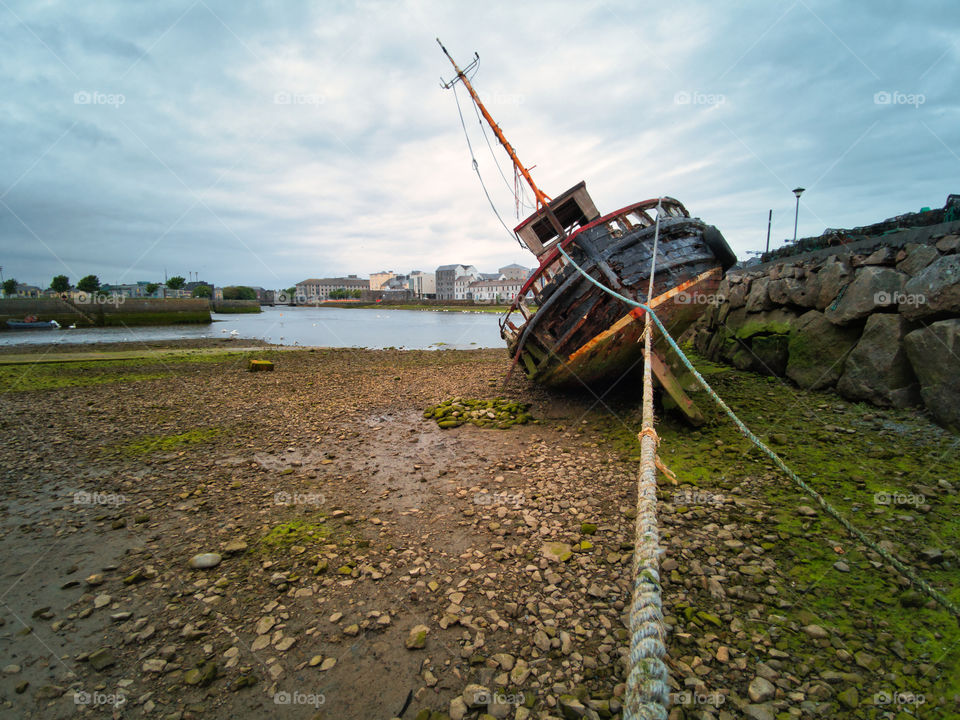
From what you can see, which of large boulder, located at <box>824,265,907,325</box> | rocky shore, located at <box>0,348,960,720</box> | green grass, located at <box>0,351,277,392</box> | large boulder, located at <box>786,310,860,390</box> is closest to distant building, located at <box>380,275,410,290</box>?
green grass, located at <box>0,351,277,392</box>

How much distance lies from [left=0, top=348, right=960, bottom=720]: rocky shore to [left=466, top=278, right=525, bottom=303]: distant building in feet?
381

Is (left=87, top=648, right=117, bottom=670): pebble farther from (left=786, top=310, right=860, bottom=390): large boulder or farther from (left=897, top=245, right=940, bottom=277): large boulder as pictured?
(left=897, top=245, right=940, bottom=277): large boulder

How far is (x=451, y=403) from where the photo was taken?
11.7 meters

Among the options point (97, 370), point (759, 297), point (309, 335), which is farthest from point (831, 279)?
point (309, 335)

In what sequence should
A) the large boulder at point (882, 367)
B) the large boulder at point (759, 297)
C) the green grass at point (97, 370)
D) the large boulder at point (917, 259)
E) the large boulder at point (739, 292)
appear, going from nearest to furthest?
the large boulder at point (882, 367), the large boulder at point (917, 259), the large boulder at point (759, 297), the green grass at point (97, 370), the large boulder at point (739, 292)

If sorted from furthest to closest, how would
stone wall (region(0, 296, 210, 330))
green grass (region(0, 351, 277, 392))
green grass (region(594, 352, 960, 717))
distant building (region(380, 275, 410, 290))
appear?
distant building (region(380, 275, 410, 290)) → stone wall (region(0, 296, 210, 330)) → green grass (region(0, 351, 277, 392)) → green grass (region(594, 352, 960, 717))

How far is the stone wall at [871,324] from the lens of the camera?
7.11 m

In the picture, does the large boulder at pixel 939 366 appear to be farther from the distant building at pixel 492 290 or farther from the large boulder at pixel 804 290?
the distant building at pixel 492 290

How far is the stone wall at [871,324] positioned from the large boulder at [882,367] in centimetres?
2

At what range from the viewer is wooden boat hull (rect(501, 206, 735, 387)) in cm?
956

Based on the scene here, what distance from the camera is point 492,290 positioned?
436 feet

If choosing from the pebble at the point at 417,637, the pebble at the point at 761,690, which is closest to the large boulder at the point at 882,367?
the pebble at the point at 761,690

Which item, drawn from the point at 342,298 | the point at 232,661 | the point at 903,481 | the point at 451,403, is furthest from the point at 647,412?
the point at 342,298

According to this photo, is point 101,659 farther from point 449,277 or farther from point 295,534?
point 449,277
